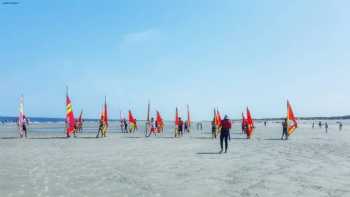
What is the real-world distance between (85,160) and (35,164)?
Answer: 1982 mm

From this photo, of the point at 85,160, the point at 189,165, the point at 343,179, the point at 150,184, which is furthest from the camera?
the point at 85,160

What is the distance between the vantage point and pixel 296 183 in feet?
34.4

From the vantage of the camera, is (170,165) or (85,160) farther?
(85,160)

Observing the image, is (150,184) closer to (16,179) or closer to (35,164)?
(16,179)

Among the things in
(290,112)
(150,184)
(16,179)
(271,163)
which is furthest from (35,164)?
(290,112)

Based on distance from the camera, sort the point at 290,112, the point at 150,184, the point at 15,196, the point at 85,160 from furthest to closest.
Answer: the point at 290,112 < the point at 85,160 < the point at 150,184 < the point at 15,196

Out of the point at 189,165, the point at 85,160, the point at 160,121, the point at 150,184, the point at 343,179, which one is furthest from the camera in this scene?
the point at 160,121

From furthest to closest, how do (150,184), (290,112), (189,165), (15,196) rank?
1. (290,112)
2. (189,165)
3. (150,184)
4. (15,196)

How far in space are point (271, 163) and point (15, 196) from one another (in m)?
9.20

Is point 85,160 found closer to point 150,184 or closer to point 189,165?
point 189,165

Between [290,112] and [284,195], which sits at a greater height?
[290,112]

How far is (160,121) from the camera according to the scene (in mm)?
43844

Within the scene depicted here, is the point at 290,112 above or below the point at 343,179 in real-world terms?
above

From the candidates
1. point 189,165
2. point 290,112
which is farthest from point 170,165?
Answer: point 290,112
